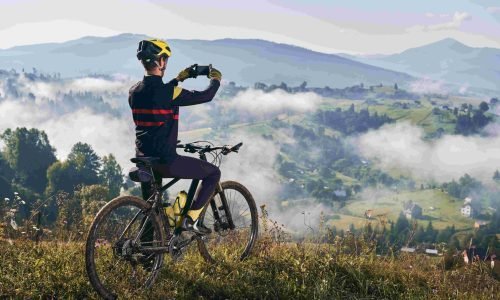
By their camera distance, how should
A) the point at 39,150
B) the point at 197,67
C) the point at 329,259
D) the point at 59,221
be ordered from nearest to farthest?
Answer: the point at 197,67 → the point at 329,259 → the point at 59,221 → the point at 39,150

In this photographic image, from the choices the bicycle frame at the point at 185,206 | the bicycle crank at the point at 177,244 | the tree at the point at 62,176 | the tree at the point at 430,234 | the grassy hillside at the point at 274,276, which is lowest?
the tree at the point at 430,234

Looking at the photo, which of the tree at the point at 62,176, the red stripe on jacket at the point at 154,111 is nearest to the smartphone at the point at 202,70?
the red stripe on jacket at the point at 154,111

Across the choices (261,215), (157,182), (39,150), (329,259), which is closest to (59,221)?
(157,182)

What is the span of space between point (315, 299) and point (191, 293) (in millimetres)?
1430

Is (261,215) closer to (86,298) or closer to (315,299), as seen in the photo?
(315,299)

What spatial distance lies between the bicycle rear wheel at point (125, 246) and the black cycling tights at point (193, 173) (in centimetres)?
40

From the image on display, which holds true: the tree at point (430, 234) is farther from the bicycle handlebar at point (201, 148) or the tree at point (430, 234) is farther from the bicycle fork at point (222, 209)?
the bicycle handlebar at point (201, 148)

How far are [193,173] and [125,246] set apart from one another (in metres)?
1.22

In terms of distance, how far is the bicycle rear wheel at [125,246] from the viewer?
5391 mm

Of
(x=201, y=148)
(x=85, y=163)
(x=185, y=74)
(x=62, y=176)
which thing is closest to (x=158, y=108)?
(x=185, y=74)

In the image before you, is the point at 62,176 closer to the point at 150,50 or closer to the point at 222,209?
the point at 222,209

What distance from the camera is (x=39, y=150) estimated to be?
357ft

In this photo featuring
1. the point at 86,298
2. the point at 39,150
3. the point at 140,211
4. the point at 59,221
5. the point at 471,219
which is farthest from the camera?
the point at 471,219

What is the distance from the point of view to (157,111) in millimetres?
5766
